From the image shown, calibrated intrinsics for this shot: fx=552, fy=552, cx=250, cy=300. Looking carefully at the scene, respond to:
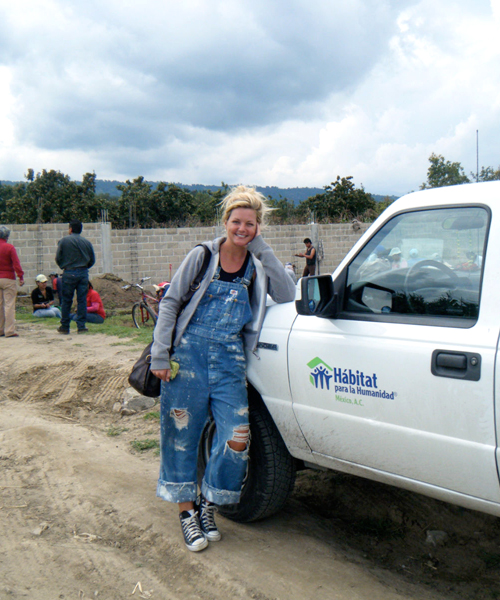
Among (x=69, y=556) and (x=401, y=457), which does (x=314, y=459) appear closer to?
(x=401, y=457)

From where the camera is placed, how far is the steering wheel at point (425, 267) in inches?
95.8

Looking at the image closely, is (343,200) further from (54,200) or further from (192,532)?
(192,532)

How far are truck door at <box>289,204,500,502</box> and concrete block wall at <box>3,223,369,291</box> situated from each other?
12592mm

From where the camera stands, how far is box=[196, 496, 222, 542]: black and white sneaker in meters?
3.17

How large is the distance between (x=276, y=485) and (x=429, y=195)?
182 cm

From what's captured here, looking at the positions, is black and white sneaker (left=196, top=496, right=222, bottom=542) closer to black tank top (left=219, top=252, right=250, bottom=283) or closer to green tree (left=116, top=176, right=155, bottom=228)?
black tank top (left=219, top=252, right=250, bottom=283)

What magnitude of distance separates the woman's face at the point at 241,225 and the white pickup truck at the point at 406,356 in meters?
0.48

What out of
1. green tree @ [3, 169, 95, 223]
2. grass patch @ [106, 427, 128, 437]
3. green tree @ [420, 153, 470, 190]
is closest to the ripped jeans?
grass patch @ [106, 427, 128, 437]

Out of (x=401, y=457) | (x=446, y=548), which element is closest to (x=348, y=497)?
(x=446, y=548)

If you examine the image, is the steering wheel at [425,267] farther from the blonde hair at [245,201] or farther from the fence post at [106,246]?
the fence post at [106,246]

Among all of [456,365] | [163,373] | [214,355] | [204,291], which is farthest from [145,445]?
Answer: [456,365]

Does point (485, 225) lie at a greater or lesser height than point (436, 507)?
greater

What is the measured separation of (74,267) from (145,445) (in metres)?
5.77

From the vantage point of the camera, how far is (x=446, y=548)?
11.0 ft
